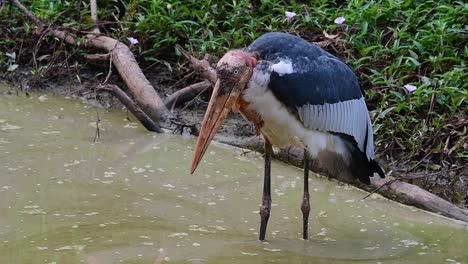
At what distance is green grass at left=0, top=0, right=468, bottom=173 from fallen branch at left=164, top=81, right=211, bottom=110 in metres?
0.31

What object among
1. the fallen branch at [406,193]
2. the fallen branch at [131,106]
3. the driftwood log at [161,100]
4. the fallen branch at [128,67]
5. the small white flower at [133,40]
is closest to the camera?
the fallen branch at [406,193]

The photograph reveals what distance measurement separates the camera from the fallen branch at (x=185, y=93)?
6805 millimetres

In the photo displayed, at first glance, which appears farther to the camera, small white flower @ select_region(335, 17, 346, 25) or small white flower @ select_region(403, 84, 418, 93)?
small white flower @ select_region(335, 17, 346, 25)

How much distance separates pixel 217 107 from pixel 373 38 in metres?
2.76

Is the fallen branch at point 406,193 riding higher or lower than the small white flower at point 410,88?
lower

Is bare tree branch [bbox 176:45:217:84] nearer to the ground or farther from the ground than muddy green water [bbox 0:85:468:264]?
farther from the ground

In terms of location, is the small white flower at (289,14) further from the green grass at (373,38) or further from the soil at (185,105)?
the soil at (185,105)

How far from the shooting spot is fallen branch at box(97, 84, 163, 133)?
20.8 ft

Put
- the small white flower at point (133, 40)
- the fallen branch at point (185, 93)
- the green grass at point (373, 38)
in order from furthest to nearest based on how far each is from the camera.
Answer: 1. the small white flower at point (133, 40)
2. the fallen branch at point (185, 93)
3. the green grass at point (373, 38)

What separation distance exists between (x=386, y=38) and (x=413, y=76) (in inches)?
22.2

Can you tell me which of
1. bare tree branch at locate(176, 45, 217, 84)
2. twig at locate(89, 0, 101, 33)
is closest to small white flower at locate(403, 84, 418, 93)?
bare tree branch at locate(176, 45, 217, 84)

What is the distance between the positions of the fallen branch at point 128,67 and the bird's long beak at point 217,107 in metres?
2.20

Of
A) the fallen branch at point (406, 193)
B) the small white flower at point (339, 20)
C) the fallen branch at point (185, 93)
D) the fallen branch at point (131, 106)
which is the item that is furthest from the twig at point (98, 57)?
the fallen branch at point (406, 193)

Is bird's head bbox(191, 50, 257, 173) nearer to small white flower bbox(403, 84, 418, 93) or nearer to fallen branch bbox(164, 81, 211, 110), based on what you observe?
small white flower bbox(403, 84, 418, 93)
